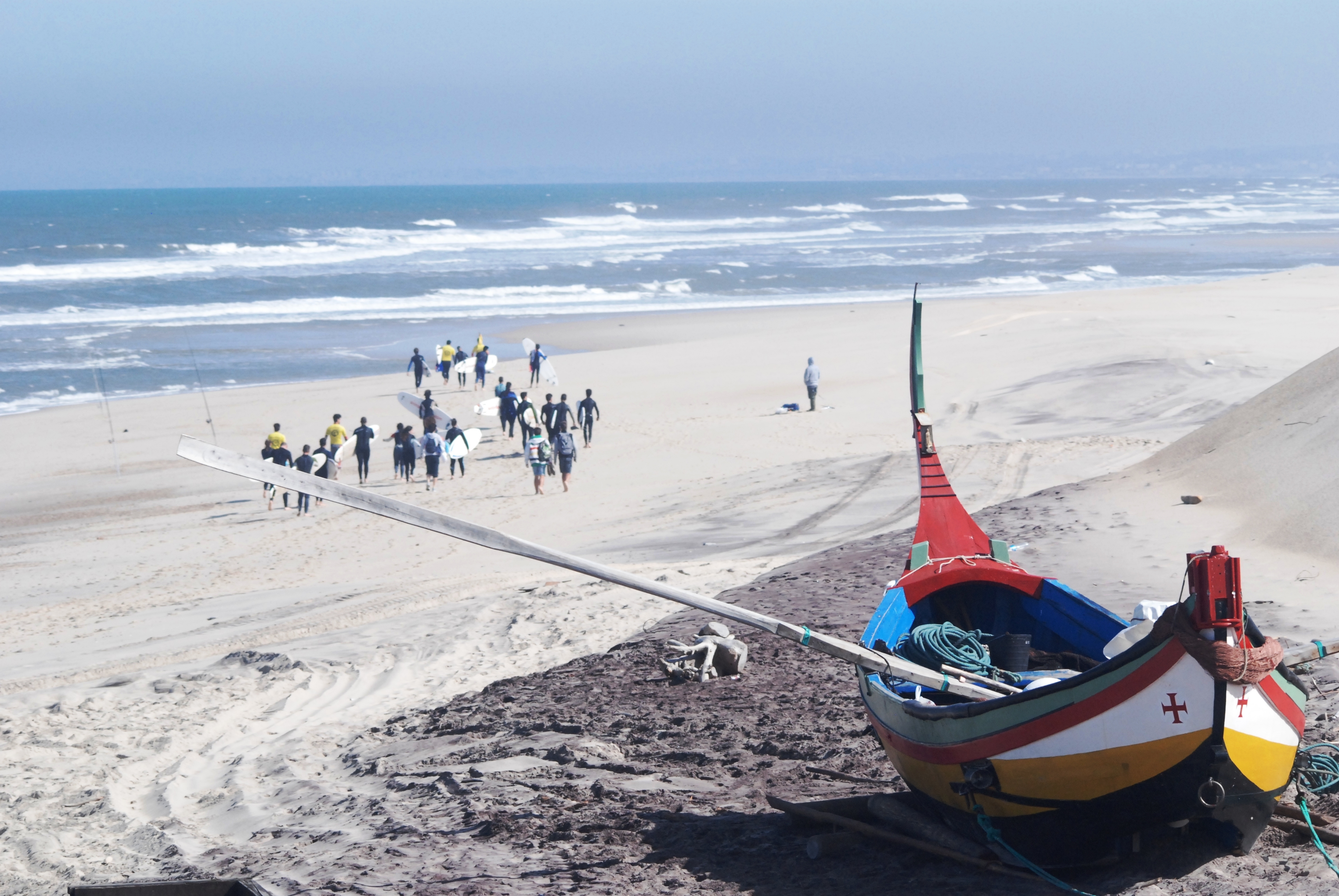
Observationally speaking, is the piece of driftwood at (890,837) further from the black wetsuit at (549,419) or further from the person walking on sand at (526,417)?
the person walking on sand at (526,417)

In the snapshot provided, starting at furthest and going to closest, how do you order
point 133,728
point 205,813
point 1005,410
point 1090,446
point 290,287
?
Result: point 290,287
point 1005,410
point 1090,446
point 133,728
point 205,813

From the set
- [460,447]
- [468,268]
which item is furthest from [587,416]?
[468,268]

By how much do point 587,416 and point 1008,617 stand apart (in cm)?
1326

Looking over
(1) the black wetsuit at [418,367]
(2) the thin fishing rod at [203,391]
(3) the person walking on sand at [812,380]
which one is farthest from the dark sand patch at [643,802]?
(1) the black wetsuit at [418,367]

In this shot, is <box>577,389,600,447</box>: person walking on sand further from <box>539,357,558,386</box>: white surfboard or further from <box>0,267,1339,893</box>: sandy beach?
<box>539,357,558,386</box>: white surfboard

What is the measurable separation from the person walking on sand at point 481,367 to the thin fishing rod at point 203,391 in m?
5.78

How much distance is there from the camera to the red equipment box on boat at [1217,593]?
4.37 metres

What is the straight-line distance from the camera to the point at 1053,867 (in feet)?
16.8

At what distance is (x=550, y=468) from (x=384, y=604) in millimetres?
6035

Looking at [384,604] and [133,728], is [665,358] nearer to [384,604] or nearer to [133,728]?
[384,604]

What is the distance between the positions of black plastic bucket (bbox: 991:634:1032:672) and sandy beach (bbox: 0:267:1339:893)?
0.99 metres

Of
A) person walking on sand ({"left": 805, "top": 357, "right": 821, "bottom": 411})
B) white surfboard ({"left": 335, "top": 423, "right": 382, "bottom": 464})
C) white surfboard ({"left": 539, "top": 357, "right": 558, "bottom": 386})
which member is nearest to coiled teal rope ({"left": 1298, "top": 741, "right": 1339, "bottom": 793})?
white surfboard ({"left": 335, "top": 423, "right": 382, "bottom": 464})

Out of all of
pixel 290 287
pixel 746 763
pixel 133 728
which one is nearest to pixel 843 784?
pixel 746 763

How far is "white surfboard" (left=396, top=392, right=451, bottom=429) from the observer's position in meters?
21.0
